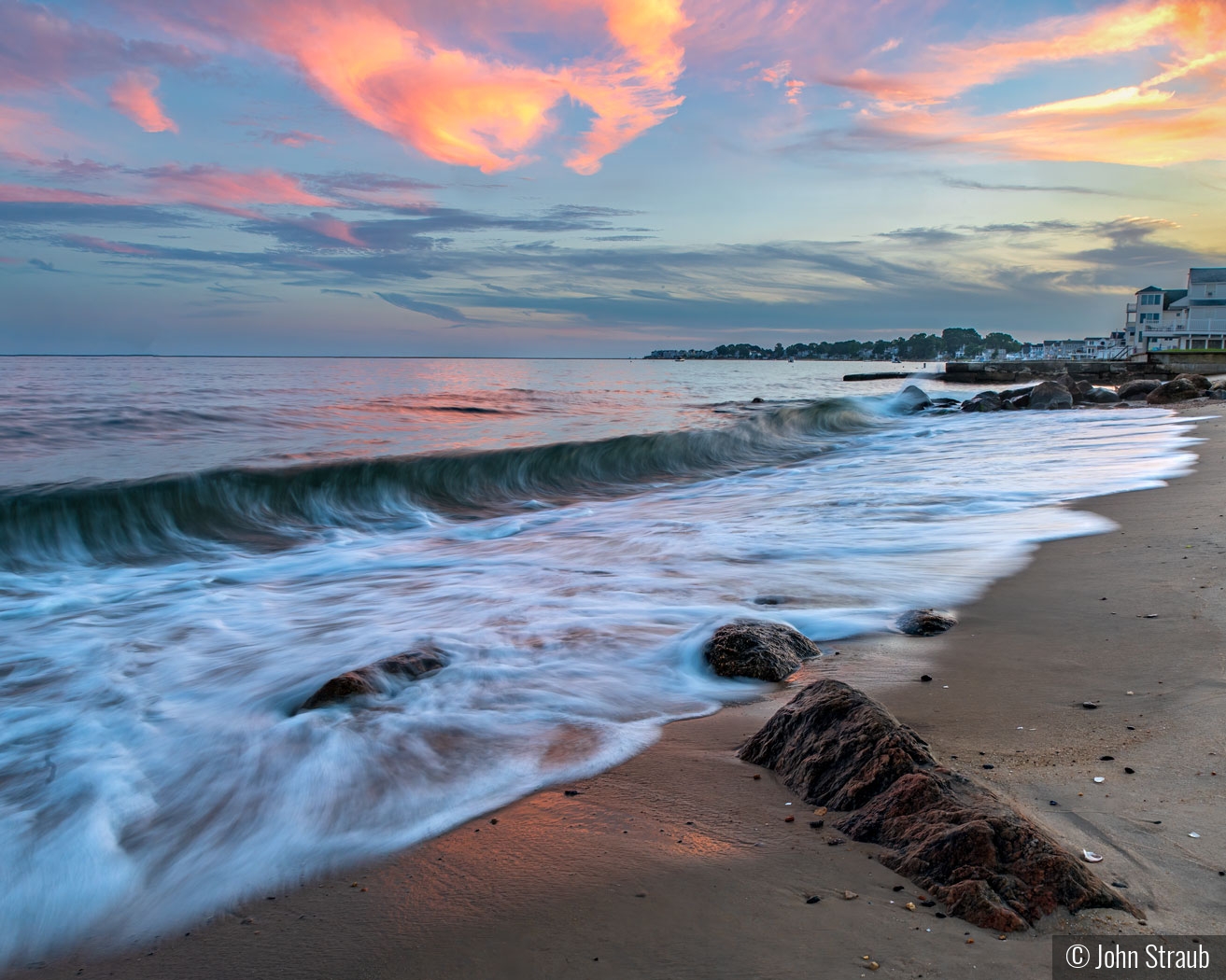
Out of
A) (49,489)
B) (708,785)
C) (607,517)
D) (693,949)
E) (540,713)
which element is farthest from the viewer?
(607,517)

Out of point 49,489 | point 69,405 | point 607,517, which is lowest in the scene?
point 607,517

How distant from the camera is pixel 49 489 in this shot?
935cm

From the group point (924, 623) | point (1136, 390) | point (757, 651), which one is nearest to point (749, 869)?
point (757, 651)

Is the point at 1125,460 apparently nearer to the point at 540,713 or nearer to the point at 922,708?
the point at 922,708

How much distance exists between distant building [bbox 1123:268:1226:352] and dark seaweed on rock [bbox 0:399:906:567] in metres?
62.0

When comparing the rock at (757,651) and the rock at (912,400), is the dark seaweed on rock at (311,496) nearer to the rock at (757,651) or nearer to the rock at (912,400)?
the rock at (757,651)

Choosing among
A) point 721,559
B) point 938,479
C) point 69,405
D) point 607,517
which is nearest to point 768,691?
point 721,559

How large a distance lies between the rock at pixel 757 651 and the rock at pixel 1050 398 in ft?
78.1

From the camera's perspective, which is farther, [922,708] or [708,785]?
[922,708]

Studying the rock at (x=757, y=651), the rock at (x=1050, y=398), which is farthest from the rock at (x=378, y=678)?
the rock at (x=1050, y=398)

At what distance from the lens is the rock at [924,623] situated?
14.3ft

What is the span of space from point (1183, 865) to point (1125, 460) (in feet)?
34.2

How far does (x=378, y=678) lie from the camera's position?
154 inches

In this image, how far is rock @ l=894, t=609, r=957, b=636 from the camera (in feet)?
14.3
